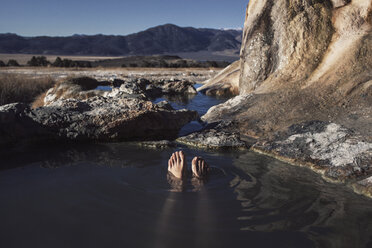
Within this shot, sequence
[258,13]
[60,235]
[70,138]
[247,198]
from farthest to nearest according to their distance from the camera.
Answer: [258,13] < [70,138] < [247,198] < [60,235]

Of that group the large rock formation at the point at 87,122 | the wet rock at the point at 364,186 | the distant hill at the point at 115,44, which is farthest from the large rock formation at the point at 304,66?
the distant hill at the point at 115,44

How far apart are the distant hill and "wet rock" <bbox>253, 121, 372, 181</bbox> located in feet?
429

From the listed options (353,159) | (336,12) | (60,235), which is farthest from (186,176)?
(336,12)

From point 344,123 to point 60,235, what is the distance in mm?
3587

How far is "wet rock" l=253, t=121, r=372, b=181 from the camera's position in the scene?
10.7ft

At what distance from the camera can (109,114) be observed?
15.3ft

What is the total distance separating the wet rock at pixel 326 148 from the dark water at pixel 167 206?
0.20 m

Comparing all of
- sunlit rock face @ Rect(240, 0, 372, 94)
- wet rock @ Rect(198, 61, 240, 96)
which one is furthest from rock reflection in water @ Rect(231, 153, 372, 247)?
wet rock @ Rect(198, 61, 240, 96)

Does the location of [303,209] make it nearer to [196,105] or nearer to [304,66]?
[304,66]

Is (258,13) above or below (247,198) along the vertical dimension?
above

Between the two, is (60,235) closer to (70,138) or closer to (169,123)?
(70,138)

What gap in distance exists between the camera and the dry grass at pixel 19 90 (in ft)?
28.8

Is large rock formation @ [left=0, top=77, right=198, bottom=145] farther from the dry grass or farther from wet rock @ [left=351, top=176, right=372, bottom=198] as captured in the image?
the dry grass

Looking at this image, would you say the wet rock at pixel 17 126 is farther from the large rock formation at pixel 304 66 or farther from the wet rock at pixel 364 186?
the wet rock at pixel 364 186
